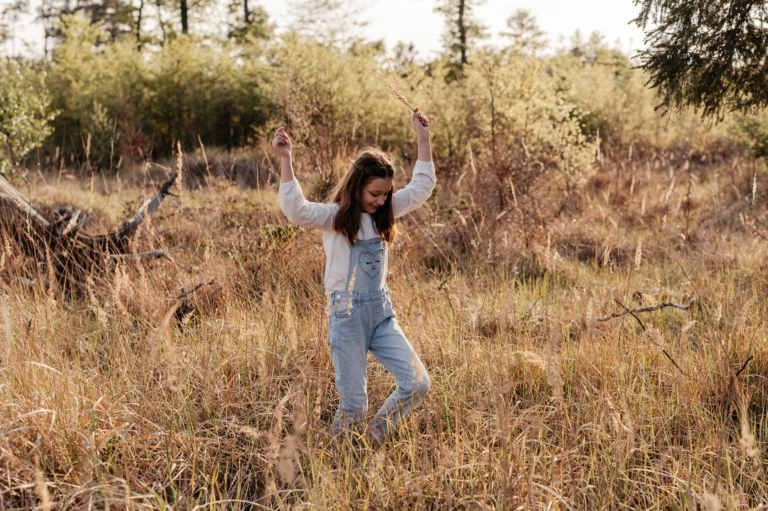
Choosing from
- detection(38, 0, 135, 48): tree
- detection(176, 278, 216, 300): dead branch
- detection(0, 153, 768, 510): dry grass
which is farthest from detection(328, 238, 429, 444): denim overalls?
detection(38, 0, 135, 48): tree

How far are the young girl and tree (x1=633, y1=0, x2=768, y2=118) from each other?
83.4 inches

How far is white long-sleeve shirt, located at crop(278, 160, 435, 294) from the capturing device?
73.6 inches

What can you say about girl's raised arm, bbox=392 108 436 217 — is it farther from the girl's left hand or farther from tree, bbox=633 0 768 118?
tree, bbox=633 0 768 118

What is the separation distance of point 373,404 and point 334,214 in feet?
2.94

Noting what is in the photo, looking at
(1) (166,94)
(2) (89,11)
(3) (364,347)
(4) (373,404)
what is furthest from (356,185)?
(2) (89,11)

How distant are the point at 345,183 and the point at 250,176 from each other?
7703mm

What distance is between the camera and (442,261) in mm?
4402

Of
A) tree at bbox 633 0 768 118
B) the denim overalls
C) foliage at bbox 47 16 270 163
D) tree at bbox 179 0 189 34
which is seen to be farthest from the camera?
tree at bbox 179 0 189 34

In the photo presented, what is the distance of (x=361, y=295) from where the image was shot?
2.02 m

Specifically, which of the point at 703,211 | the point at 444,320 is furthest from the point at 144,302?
the point at 703,211

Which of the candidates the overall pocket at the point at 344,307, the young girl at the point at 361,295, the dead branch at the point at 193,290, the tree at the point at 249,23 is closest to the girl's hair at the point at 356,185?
the young girl at the point at 361,295

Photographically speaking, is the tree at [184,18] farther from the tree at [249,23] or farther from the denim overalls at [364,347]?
the denim overalls at [364,347]

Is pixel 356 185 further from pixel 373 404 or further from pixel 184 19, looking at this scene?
pixel 184 19

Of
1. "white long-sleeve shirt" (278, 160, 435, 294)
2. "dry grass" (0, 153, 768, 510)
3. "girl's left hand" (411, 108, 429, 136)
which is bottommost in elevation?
"dry grass" (0, 153, 768, 510)
